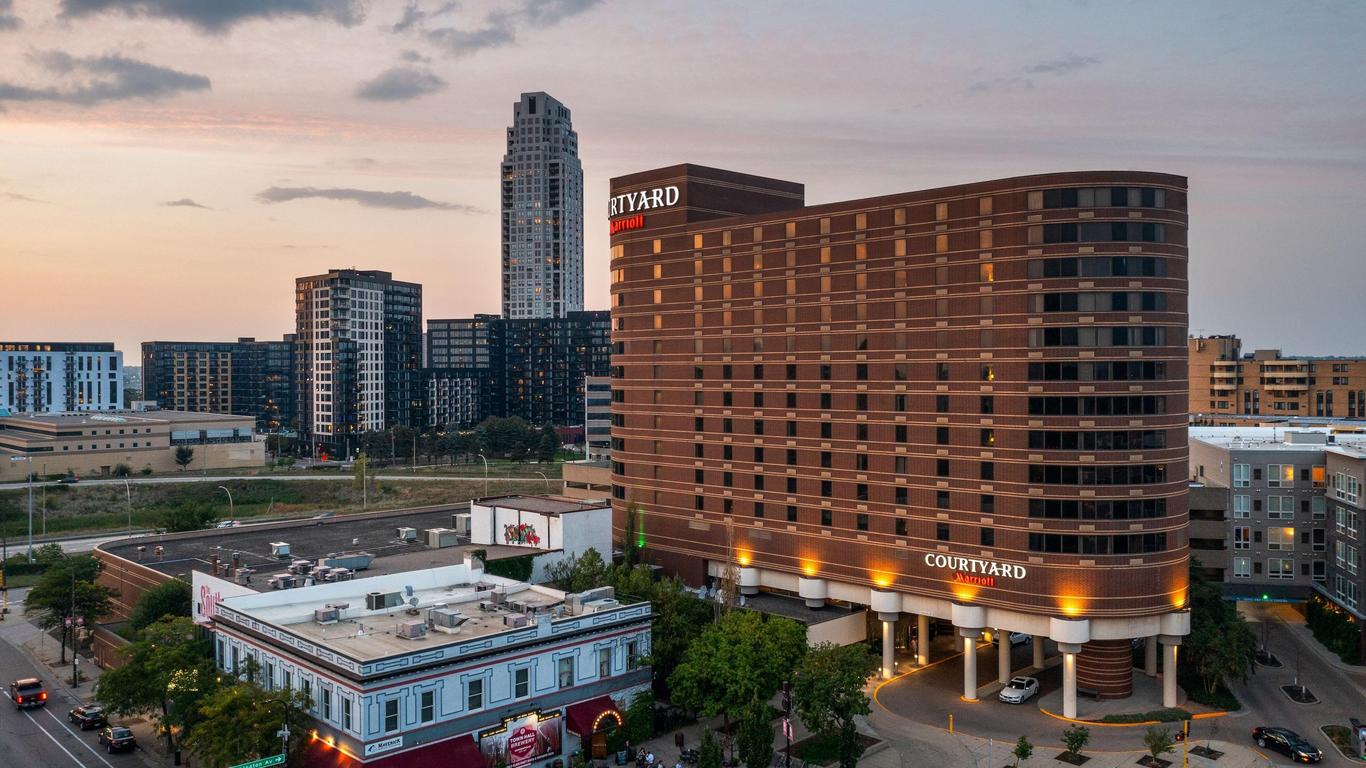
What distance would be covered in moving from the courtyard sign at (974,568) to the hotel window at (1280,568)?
136 feet

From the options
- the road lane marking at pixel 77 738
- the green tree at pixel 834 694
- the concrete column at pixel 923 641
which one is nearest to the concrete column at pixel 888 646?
the concrete column at pixel 923 641

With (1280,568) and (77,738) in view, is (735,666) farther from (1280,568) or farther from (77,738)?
(1280,568)

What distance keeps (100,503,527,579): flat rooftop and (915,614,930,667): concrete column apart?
37.7m

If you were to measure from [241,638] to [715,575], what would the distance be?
49.1 metres

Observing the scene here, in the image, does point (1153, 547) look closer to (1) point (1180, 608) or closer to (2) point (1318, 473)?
(1) point (1180, 608)

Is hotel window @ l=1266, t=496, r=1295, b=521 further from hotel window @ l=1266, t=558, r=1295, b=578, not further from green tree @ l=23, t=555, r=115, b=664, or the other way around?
green tree @ l=23, t=555, r=115, b=664

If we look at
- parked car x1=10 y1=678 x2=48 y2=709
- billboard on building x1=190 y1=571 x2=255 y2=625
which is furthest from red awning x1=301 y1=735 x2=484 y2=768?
parked car x1=10 y1=678 x2=48 y2=709

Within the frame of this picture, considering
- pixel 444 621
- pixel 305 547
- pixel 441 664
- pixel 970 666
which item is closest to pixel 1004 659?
pixel 970 666

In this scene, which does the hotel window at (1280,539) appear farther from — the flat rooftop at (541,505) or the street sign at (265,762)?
the street sign at (265,762)

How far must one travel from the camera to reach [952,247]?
84938mm

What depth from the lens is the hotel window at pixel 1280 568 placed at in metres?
103

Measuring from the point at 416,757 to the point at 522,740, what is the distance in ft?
24.8

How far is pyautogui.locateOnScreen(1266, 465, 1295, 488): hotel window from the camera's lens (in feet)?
335

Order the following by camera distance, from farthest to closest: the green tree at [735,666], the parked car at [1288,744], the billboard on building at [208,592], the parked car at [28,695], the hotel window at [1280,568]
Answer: the hotel window at [1280,568] < the parked car at [28,695] < the billboard on building at [208,592] < the green tree at [735,666] < the parked car at [1288,744]
